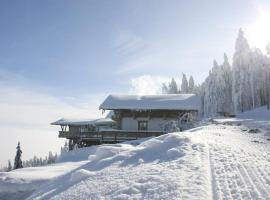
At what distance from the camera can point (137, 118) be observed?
3584 centimetres

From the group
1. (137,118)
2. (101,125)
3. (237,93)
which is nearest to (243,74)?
(237,93)

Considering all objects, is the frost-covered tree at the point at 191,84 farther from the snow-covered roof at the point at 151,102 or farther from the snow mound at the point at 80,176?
the snow mound at the point at 80,176

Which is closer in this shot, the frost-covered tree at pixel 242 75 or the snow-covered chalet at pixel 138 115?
the snow-covered chalet at pixel 138 115

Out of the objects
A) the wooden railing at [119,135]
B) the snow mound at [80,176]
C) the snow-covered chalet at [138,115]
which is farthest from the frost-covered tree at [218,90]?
the snow mound at [80,176]

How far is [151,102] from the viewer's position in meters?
35.8

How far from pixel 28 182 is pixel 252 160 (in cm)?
985

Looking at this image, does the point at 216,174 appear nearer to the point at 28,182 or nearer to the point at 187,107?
the point at 28,182

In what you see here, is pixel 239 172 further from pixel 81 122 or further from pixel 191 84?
pixel 191 84

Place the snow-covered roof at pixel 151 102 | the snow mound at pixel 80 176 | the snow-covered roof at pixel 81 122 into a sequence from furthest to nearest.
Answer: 1. the snow-covered roof at pixel 81 122
2. the snow-covered roof at pixel 151 102
3. the snow mound at pixel 80 176

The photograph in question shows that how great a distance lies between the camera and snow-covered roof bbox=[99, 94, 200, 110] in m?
34.4

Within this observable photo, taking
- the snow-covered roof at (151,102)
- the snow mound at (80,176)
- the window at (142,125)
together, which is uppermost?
the snow-covered roof at (151,102)

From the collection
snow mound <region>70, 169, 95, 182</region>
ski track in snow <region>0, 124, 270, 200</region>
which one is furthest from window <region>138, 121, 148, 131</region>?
snow mound <region>70, 169, 95, 182</region>

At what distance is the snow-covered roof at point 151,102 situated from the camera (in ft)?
113

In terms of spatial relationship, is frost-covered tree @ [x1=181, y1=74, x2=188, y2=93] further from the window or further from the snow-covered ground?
the snow-covered ground
